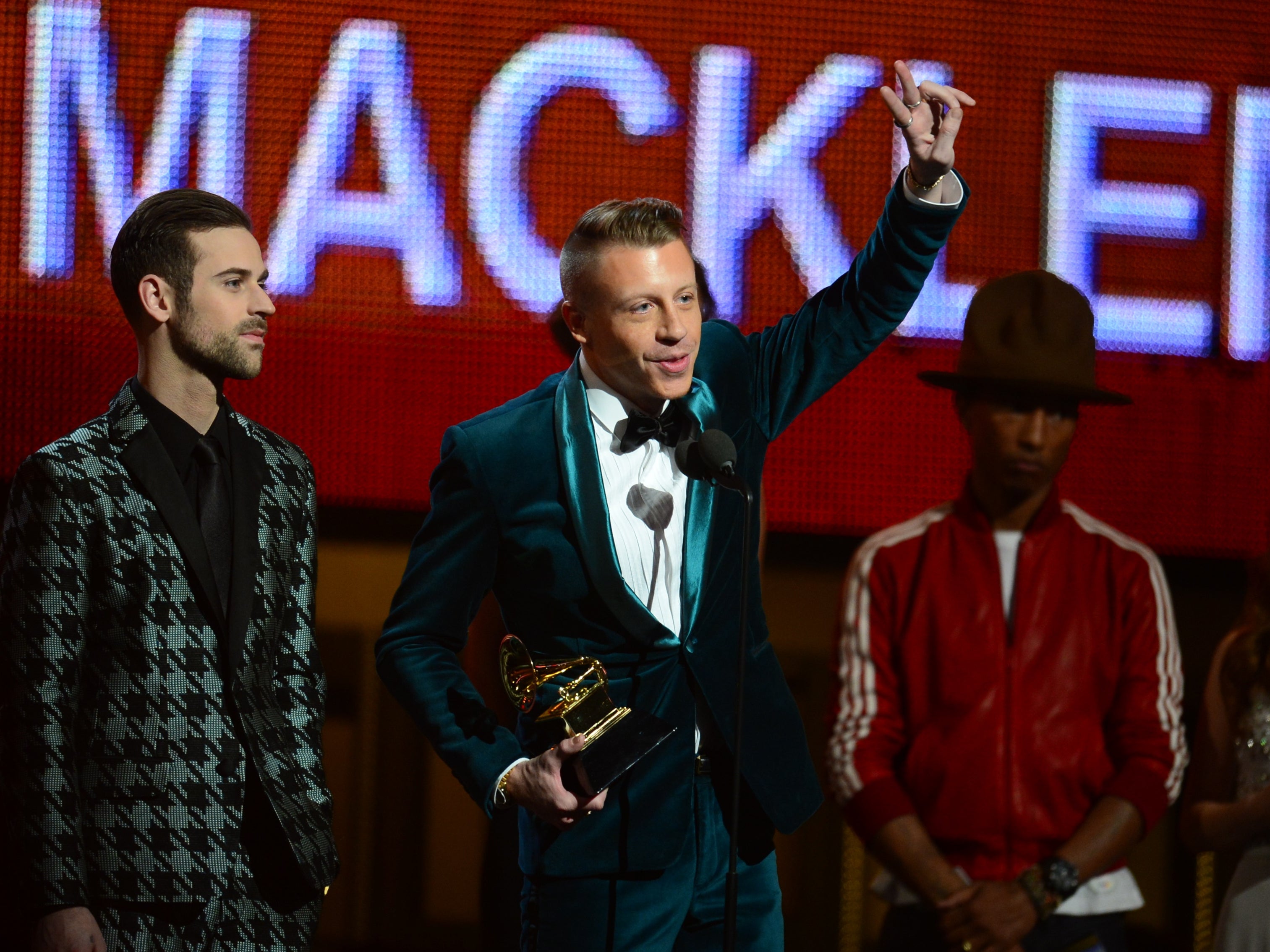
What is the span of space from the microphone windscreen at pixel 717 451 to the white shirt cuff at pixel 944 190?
0.50 metres

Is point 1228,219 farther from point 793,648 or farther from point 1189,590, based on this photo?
point 793,648

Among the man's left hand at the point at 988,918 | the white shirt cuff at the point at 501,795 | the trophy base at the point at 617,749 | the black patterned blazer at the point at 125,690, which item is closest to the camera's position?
the trophy base at the point at 617,749

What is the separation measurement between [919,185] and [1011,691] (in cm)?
95

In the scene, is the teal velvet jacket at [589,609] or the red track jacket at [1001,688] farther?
the red track jacket at [1001,688]

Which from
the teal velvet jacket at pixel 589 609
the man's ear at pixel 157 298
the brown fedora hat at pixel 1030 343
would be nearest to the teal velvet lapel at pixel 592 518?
the teal velvet jacket at pixel 589 609

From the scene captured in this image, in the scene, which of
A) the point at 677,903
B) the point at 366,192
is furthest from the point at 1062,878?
the point at 366,192

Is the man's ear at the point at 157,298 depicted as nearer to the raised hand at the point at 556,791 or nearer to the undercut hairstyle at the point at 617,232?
the undercut hairstyle at the point at 617,232

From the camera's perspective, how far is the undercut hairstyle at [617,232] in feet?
6.56

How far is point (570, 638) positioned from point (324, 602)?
6.33 feet

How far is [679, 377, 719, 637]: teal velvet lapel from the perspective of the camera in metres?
1.96

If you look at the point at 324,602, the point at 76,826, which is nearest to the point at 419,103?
the point at 324,602

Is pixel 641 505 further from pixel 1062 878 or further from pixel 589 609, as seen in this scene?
pixel 1062 878

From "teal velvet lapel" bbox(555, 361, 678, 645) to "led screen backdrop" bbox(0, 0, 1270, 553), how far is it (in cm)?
142

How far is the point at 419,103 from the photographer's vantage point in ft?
11.0
